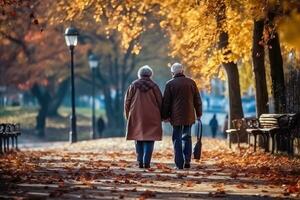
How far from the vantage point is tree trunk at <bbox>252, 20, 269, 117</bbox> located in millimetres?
19984

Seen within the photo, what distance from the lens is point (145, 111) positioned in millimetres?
15273

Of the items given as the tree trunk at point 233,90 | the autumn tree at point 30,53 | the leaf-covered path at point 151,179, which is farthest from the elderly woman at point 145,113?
the autumn tree at point 30,53

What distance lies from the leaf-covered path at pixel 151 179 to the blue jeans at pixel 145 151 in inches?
8.0

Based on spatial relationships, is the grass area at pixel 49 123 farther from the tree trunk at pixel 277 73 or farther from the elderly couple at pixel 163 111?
the elderly couple at pixel 163 111

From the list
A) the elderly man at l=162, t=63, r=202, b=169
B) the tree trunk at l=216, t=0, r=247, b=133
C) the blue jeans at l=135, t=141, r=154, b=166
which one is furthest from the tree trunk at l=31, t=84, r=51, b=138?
the elderly man at l=162, t=63, r=202, b=169

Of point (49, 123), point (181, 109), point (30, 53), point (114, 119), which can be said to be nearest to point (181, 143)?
point (181, 109)

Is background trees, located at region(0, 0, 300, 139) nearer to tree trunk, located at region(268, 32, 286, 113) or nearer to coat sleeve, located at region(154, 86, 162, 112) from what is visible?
tree trunk, located at region(268, 32, 286, 113)

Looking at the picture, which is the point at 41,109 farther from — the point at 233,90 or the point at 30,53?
the point at 233,90

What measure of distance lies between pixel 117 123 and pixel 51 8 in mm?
14610

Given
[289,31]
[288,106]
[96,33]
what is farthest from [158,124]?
[96,33]

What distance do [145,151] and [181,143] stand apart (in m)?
0.84

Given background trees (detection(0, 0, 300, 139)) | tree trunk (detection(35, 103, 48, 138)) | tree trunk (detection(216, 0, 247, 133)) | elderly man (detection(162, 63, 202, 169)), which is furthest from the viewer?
tree trunk (detection(35, 103, 48, 138))

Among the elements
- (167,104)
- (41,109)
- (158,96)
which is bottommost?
(167,104)

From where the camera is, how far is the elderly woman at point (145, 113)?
15219 millimetres
